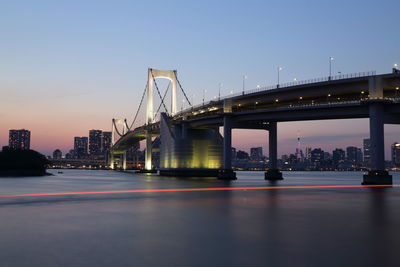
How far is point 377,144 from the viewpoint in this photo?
52656mm

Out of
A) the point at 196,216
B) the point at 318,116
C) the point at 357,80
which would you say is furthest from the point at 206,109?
the point at 196,216

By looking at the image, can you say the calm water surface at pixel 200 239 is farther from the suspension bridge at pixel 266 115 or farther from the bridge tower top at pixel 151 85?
the bridge tower top at pixel 151 85

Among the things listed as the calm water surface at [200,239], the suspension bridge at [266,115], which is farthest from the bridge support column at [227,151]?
the calm water surface at [200,239]

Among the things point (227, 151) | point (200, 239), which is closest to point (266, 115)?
point (227, 151)

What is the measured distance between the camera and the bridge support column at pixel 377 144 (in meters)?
52.4

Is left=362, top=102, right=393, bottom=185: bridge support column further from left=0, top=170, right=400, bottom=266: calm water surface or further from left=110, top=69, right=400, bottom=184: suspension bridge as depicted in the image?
left=0, top=170, right=400, bottom=266: calm water surface

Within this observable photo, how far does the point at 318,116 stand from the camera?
60.2m

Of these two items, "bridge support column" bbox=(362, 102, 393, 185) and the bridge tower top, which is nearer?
"bridge support column" bbox=(362, 102, 393, 185)

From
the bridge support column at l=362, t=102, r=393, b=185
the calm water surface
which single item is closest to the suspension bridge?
the bridge support column at l=362, t=102, r=393, b=185

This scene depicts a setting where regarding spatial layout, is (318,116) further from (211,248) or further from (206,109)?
(211,248)

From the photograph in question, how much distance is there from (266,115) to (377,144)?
20.2m

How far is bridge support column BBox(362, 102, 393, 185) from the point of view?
5244cm

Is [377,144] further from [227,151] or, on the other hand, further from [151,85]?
[151,85]

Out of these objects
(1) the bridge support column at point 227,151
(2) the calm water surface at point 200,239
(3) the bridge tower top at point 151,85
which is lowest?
(2) the calm water surface at point 200,239
